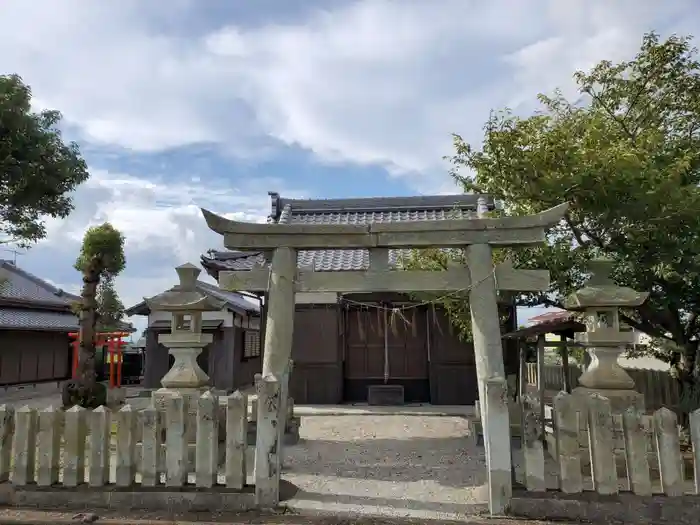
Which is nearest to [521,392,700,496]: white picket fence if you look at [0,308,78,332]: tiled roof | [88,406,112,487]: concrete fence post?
[88,406,112,487]: concrete fence post

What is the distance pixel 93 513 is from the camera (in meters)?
5.29

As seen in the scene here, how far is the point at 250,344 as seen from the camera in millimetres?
22469

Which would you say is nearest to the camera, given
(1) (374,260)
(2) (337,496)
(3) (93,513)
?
(3) (93,513)

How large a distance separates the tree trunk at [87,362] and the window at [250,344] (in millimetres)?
9202

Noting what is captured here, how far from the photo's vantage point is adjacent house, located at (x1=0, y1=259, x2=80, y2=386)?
60.7ft

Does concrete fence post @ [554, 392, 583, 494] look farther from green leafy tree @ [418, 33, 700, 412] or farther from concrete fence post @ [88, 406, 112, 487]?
concrete fence post @ [88, 406, 112, 487]

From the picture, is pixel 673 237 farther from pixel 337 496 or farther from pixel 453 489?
pixel 337 496

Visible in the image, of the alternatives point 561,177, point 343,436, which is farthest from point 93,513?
point 561,177

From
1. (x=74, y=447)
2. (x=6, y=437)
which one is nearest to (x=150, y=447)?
(x=74, y=447)

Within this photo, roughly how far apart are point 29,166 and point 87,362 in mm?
4455

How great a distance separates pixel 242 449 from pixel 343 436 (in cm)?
477

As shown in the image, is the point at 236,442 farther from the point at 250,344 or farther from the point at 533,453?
the point at 250,344

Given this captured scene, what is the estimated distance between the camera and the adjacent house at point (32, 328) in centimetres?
1850

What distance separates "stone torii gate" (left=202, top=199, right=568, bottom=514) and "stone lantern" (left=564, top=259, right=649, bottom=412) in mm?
1246
